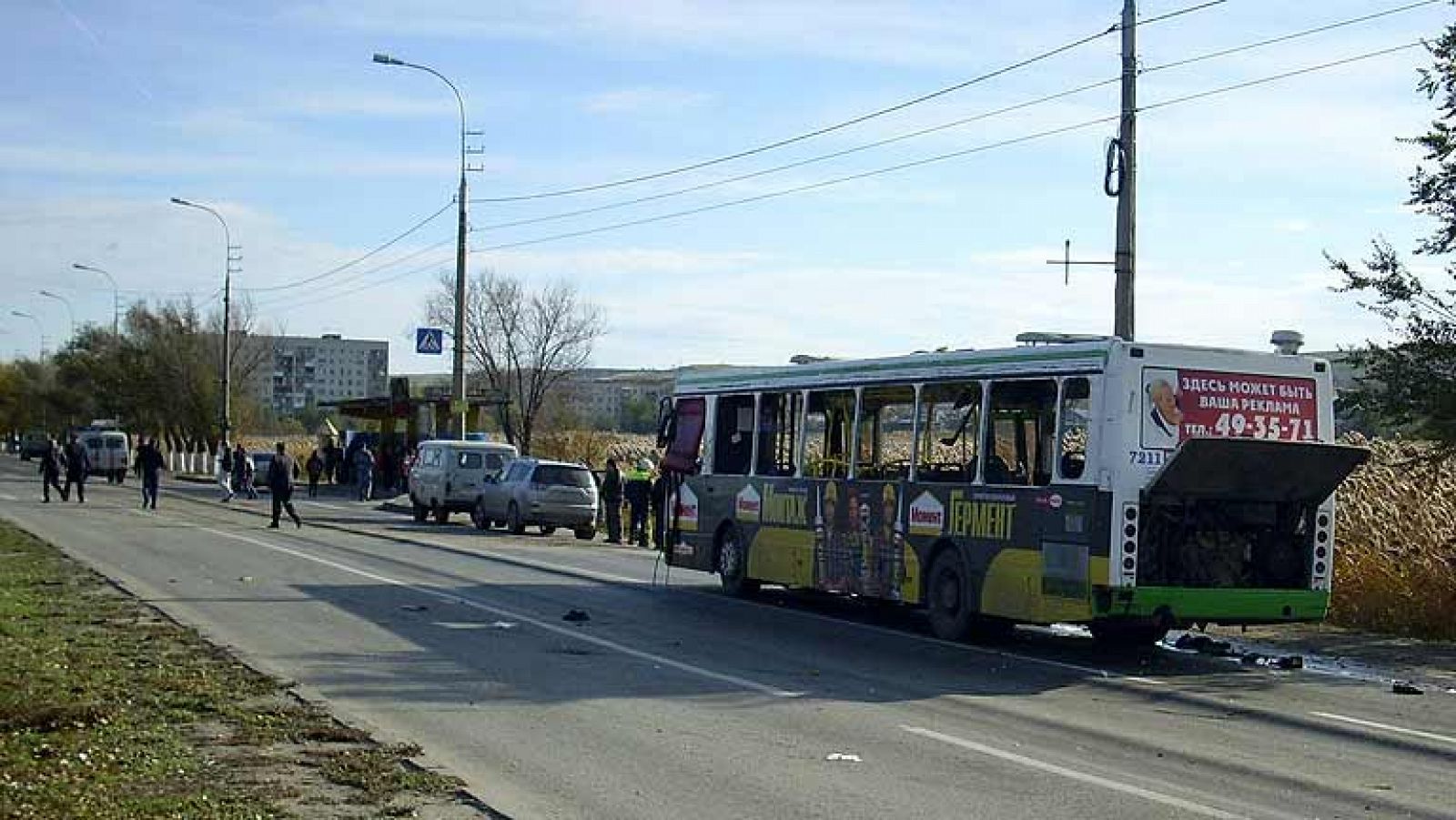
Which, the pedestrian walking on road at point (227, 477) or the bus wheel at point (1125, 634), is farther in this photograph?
Answer: the pedestrian walking on road at point (227, 477)

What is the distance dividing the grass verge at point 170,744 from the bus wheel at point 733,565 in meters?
8.53

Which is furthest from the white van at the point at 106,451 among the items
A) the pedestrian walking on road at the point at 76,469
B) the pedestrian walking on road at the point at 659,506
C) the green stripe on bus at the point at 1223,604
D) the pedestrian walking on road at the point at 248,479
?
the green stripe on bus at the point at 1223,604

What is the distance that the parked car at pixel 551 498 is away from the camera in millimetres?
38688

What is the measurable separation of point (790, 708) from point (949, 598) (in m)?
5.47

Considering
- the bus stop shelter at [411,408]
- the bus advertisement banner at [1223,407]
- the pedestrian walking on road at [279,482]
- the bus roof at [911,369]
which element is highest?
the bus stop shelter at [411,408]

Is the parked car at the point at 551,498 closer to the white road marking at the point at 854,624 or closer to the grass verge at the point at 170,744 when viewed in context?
the white road marking at the point at 854,624

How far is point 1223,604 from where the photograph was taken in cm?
1603

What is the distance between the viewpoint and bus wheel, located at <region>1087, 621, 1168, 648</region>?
1794 cm

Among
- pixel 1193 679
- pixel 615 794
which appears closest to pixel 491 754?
pixel 615 794

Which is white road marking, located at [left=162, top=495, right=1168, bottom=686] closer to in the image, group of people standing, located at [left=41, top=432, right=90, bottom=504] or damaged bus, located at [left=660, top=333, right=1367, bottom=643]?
damaged bus, located at [left=660, top=333, right=1367, bottom=643]

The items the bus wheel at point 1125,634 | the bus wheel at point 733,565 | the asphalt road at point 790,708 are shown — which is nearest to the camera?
the asphalt road at point 790,708

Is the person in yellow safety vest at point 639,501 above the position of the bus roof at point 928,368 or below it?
below

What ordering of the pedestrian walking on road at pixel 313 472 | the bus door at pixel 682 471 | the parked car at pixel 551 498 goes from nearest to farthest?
the bus door at pixel 682 471, the parked car at pixel 551 498, the pedestrian walking on road at pixel 313 472

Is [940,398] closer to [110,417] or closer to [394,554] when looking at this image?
[394,554]
